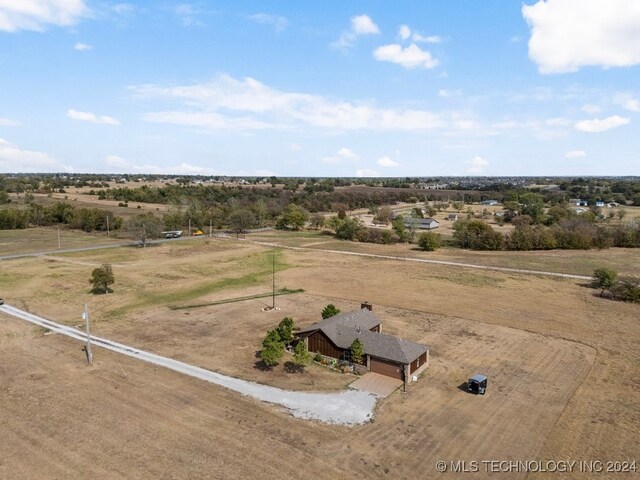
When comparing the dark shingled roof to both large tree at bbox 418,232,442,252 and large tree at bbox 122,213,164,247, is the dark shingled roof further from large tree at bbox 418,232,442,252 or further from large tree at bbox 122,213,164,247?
large tree at bbox 122,213,164,247

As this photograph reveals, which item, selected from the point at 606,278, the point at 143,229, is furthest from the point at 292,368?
the point at 143,229

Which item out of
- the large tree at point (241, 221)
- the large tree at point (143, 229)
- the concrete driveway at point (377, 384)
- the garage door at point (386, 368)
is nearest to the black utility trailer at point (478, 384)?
the concrete driveway at point (377, 384)

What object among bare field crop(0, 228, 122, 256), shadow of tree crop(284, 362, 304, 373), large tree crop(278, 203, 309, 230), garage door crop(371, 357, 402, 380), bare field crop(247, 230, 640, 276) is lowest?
shadow of tree crop(284, 362, 304, 373)

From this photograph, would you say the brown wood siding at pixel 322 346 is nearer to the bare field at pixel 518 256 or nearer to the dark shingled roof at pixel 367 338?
the dark shingled roof at pixel 367 338

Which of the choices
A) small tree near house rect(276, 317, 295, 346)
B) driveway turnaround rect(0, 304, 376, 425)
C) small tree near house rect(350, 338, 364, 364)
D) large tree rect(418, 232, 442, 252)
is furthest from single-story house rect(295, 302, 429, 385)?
large tree rect(418, 232, 442, 252)

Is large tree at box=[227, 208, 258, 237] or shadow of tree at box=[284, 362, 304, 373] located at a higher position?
large tree at box=[227, 208, 258, 237]
